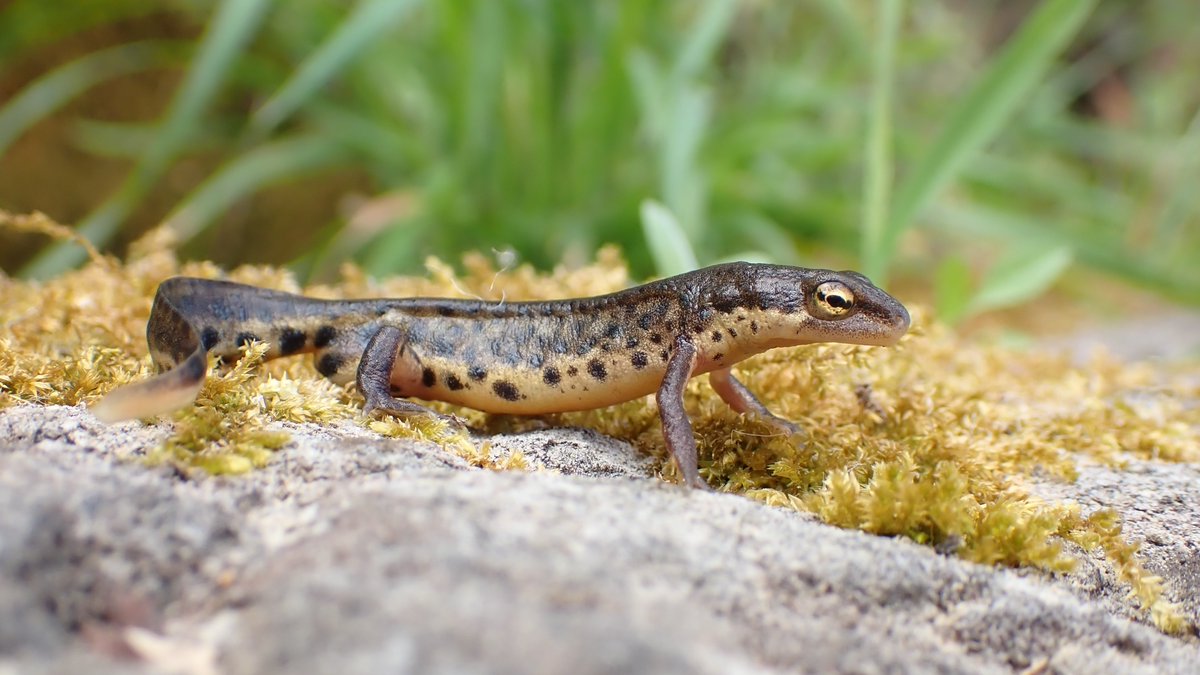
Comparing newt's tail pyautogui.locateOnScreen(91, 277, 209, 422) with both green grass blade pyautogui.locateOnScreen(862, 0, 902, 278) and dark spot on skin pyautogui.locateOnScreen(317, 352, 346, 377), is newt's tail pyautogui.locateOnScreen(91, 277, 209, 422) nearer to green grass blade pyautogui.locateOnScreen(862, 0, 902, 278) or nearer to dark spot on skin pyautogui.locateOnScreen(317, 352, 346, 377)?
dark spot on skin pyautogui.locateOnScreen(317, 352, 346, 377)

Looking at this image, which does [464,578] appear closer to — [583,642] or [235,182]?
[583,642]

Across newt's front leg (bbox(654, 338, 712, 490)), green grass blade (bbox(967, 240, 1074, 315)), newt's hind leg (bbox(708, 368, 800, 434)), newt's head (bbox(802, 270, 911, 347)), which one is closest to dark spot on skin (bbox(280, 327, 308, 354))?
newt's front leg (bbox(654, 338, 712, 490))

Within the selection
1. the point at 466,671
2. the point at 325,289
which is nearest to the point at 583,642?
the point at 466,671

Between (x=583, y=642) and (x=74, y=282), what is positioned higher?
(x=74, y=282)

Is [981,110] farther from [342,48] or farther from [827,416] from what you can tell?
[342,48]

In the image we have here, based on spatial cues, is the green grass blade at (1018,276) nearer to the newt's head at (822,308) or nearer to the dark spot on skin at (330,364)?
the newt's head at (822,308)

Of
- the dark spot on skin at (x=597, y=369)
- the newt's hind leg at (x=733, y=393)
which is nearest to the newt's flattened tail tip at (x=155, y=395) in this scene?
the dark spot on skin at (x=597, y=369)
